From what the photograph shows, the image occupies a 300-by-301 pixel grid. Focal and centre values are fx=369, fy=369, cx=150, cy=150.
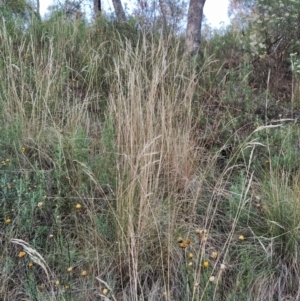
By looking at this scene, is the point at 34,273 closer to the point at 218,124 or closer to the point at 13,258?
the point at 13,258

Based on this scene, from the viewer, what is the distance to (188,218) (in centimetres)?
194

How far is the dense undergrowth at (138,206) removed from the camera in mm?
1631

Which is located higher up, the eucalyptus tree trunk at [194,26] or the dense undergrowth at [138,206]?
the eucalyptus tree trunk at [194,26]

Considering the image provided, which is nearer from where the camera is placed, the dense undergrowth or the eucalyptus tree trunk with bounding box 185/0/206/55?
the dense undergrowth

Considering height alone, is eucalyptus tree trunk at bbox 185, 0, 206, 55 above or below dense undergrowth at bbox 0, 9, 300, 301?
above

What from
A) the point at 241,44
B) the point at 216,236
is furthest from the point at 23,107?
the point at 241,44

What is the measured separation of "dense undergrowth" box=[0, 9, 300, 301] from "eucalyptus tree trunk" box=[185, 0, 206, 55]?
1.56 m

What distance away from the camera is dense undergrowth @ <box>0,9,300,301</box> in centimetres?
163

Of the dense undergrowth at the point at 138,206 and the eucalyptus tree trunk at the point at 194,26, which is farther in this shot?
the eucalyptus tree trunk at the point at 194,26

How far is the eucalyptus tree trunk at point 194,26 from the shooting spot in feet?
14.0

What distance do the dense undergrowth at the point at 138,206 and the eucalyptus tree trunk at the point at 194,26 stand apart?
5.12 ft

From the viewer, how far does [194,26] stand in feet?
14.7

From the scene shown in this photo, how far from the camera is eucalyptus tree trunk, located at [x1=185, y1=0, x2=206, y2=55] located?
4270 millimetres

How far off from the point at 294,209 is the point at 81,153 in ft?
4.02
